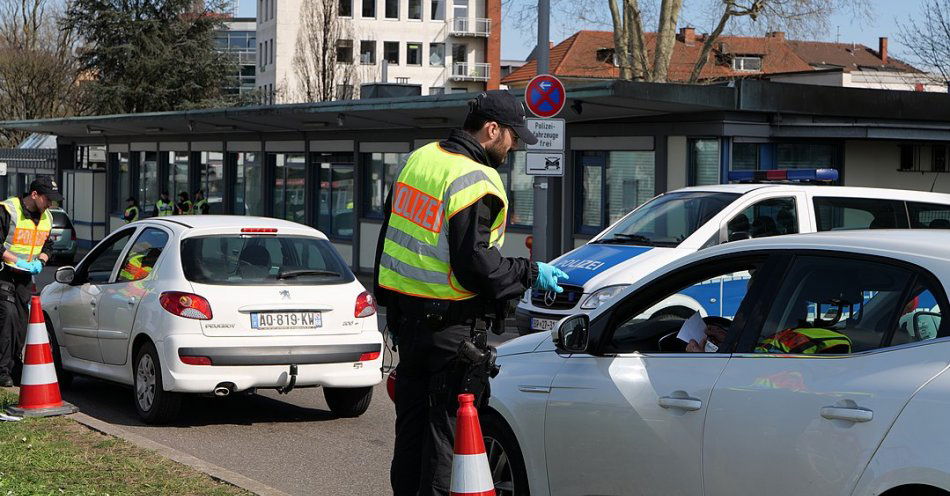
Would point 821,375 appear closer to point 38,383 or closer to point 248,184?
point 38,383

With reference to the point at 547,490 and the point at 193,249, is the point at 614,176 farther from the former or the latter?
the point at 547,490

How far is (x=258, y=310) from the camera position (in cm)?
894

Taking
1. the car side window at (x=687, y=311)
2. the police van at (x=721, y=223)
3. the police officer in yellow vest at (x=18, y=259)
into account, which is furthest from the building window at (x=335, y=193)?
the car side window at (x=687, y=311)

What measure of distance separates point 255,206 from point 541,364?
2684cm

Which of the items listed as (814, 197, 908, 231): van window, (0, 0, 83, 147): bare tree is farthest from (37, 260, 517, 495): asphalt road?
(0, 0, 83, 147): bare tree

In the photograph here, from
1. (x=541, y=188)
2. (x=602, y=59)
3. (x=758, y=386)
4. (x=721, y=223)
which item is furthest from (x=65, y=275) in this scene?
(x=602, y=59)

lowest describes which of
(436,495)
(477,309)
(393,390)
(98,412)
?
(98,412)

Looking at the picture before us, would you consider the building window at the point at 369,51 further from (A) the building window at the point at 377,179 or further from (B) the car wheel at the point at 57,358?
(B) the car wheel at the point at 57,358

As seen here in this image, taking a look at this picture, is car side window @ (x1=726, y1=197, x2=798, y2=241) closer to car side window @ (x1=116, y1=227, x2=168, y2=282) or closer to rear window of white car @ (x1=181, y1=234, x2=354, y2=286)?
rear window of white car @ (x1=181, y1=234, x2=354, y2=286)

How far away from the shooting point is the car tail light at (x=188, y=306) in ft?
29.0

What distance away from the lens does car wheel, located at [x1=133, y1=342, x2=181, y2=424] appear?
29.4 ft

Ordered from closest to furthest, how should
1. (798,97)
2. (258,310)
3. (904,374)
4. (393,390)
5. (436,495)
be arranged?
(904,374) → (436,495) → (393,390) → (258,310) → (798,97)

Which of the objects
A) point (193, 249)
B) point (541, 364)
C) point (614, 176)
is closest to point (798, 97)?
point (614, 176)

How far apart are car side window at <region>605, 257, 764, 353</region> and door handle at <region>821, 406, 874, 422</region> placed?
72cm
